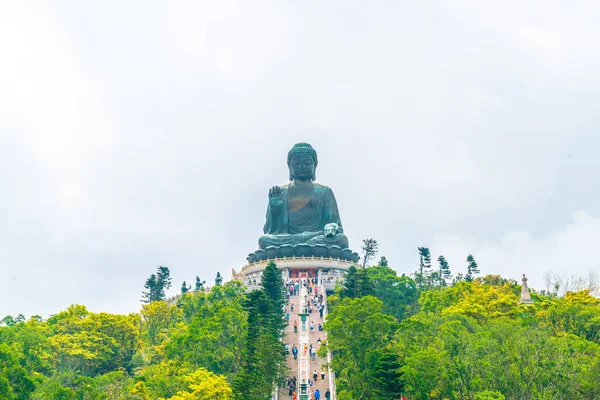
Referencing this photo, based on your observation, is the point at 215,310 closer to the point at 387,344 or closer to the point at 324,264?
the point at 387,344

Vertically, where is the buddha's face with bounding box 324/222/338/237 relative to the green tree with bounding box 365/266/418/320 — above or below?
above

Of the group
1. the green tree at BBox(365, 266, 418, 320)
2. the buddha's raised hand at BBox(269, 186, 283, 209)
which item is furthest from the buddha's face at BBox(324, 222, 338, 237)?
the green tree at BBox(365, 266, 418, 320)

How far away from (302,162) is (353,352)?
32246 millimetres

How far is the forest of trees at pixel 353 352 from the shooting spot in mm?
22094

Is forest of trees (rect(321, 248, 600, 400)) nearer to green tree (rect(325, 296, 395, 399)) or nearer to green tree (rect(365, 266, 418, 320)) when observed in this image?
green tree (rect(325, 296, 395, 399))

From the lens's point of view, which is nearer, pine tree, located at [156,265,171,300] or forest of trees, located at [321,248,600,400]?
forest of trees, located at [321,248,600,400]

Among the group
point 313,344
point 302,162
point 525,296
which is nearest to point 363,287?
point 313,344

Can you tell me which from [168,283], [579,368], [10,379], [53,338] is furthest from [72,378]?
[168,283]

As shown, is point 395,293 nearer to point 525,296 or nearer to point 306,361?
point 525,296

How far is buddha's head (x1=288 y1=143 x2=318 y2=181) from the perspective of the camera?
5734cm

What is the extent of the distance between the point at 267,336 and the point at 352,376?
4.02 metres

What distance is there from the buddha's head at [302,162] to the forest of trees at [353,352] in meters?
21.6

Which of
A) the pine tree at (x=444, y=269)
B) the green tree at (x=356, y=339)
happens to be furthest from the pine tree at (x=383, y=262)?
the green tree at (x=356, y=339)

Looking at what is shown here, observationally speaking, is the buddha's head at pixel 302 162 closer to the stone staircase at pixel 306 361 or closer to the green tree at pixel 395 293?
the green tree at pixel 395 293
